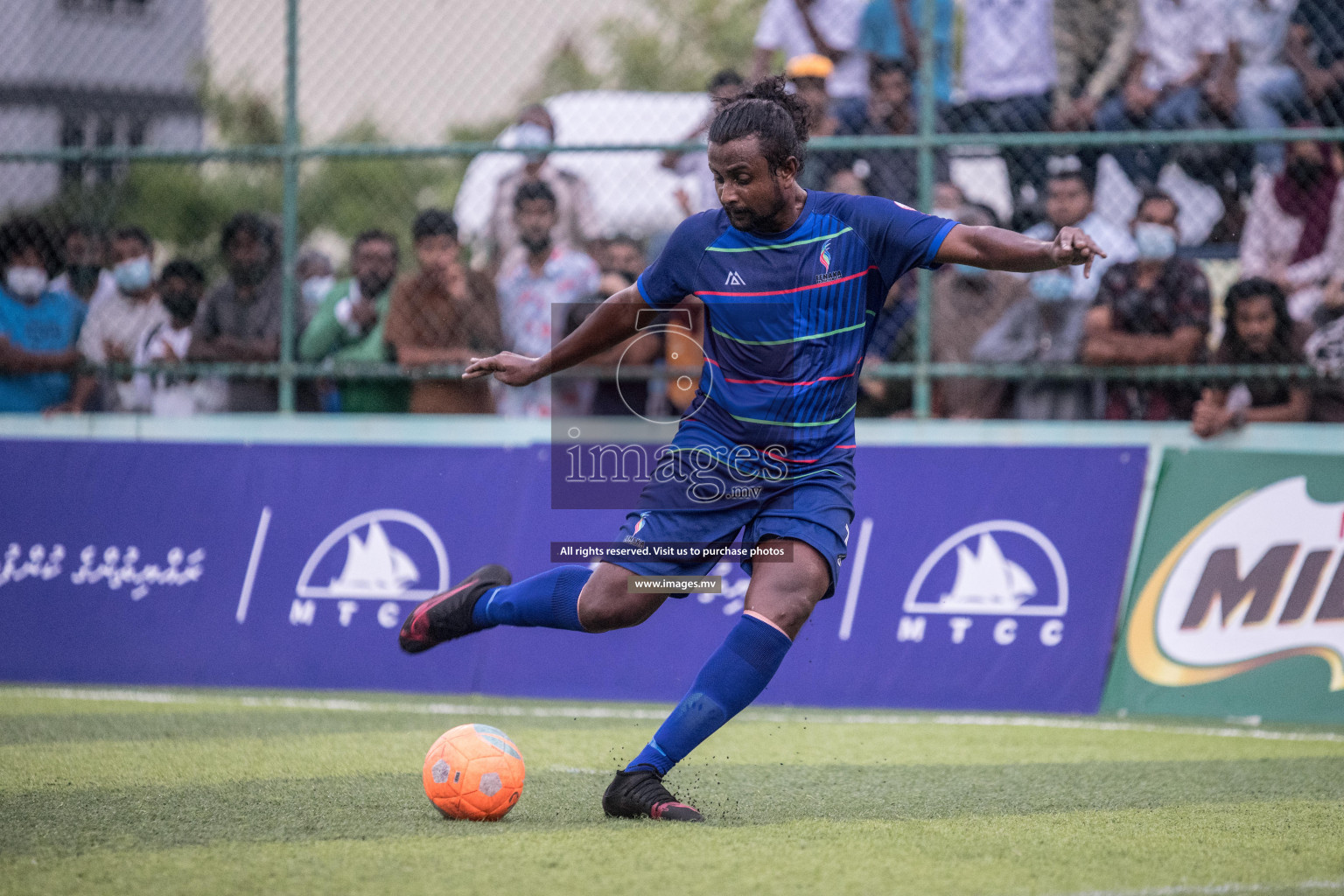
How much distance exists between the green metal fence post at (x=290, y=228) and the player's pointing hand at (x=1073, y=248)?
18.2 feet

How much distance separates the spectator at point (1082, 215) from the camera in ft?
26.6

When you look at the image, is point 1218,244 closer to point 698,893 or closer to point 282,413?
point 282,413

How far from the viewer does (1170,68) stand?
8734mm

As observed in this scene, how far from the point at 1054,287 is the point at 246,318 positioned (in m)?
4.69

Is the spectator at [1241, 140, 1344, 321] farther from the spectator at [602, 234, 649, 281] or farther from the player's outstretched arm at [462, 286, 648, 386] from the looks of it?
the player's outstretched arm at [462, 286, 648, 386]

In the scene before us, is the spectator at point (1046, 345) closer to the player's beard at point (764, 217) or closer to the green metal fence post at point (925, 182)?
the green metal fence post at point (925, 182)

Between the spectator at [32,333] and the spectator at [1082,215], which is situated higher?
the spectator at [1082,215]

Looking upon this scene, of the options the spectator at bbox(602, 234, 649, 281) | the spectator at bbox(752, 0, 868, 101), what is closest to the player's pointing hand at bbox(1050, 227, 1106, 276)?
the spectator at bbox(602, 234, 649, 281)

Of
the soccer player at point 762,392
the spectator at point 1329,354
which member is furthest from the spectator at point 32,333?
the spectator at point 1329,354

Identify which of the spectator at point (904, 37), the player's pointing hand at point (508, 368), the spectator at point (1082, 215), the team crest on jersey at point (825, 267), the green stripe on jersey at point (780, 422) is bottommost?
the green stripe on jersey at point (780, 422)

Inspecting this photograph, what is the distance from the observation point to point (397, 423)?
8.45m

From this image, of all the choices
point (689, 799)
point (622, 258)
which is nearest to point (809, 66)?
point (622, 258)

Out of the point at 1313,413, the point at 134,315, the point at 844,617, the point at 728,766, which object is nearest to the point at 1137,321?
the point at 1313,413

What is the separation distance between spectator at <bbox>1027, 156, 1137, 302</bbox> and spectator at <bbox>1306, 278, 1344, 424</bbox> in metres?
1.03
